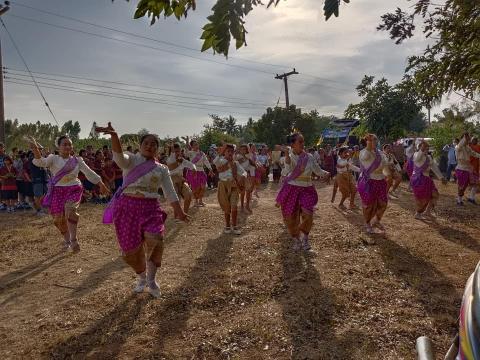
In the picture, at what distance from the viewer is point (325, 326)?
4273 millimetres

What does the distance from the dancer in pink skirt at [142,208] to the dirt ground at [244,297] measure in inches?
22.9

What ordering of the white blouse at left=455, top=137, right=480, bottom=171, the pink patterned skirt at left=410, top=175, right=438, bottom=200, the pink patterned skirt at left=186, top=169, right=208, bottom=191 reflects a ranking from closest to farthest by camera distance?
the pink patterned skirt at left=410, top=175, right=438, bottom=200
the white blouse at left=455, top=137, right=480, bottom=171
the pink patterned skirt at left=186, top=169, right=208, bottom=191

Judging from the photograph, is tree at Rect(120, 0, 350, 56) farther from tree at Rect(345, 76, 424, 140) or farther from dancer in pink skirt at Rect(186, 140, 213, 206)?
tree at Rect(345, 76, 424, 140)

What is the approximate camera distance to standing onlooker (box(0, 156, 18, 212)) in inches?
505

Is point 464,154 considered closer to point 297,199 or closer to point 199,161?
point 297,199

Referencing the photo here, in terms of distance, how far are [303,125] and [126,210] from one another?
33.0 m

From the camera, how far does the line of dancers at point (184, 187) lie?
16.3ft

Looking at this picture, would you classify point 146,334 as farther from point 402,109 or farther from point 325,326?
point 402,109

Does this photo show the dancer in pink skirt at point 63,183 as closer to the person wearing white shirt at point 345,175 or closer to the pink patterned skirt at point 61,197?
the pink patterned skirt at point 61,197

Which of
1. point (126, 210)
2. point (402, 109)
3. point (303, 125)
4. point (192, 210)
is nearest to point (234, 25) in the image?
point (126, 210)

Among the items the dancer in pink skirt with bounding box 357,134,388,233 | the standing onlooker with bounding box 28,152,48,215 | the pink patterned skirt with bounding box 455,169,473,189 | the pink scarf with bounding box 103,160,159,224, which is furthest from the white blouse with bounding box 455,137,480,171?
the standing onlooker with bounding box 28,152,48,215

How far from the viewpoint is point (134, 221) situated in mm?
4941

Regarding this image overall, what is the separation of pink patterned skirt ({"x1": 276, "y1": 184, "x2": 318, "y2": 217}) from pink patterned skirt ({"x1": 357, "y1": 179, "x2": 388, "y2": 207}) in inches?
62.3

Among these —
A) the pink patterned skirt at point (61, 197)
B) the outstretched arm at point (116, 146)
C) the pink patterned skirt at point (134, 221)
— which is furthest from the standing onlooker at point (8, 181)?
the outstretched arm at point (116, 146)
